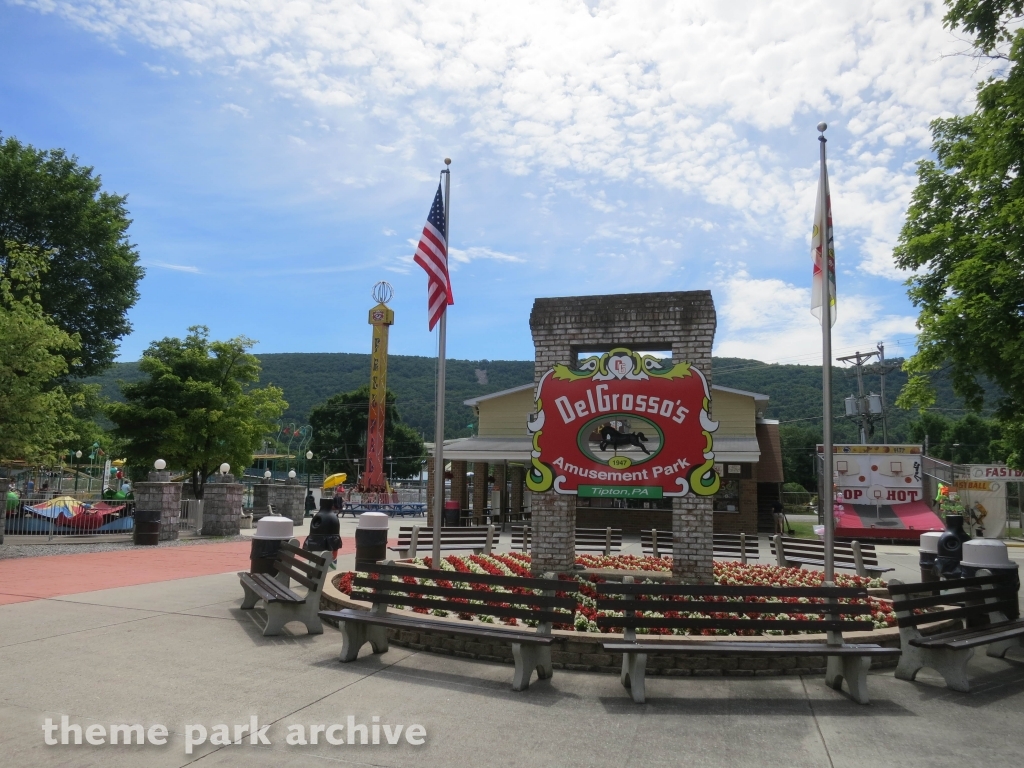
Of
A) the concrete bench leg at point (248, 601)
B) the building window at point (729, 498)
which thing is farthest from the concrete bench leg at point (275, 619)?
the building window at point (729, 498)

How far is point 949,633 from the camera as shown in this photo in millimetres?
6723

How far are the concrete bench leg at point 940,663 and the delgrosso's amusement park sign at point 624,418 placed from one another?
3.55 meters

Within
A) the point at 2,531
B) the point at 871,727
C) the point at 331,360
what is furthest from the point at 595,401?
the point at 331,360

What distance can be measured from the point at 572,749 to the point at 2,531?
17247 millimetres

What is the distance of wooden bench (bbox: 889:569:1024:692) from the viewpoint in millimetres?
6238

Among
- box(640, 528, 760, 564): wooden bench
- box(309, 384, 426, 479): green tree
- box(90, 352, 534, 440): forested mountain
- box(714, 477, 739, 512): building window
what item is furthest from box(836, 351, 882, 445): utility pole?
box(90, 352, 534, 440): forested mountain

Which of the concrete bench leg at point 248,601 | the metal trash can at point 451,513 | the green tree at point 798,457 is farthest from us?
the green tree at point 798,457

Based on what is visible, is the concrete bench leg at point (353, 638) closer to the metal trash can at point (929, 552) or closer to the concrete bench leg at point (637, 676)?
the concrete bench leg at point (637, 676)

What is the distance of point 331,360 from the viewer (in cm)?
14750

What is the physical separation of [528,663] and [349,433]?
81.4 meters

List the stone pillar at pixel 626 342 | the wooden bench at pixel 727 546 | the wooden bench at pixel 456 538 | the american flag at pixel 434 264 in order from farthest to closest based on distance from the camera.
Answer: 1. the wooden bench at pixel 456 538
2. the wooden bench at pixel 727 546
3. the american flag at pixel 434 264
4. the stone pillar at pixel 626 342

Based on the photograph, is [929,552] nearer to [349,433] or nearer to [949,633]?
[949,633]

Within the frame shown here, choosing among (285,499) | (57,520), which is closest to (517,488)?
(285,499)

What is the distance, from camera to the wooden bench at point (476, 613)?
6.12 metres
